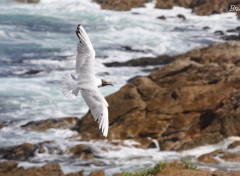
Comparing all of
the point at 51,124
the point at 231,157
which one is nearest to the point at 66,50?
the point at 51,124

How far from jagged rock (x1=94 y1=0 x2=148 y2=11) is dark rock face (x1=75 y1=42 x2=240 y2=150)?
34.1 meters

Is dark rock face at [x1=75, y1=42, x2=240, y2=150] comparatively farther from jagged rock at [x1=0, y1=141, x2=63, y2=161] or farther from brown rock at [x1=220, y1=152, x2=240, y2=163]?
brown rock at [x1=220, y1=152, x2=240, y2=163]

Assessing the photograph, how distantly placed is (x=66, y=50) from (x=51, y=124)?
16472 millimetres

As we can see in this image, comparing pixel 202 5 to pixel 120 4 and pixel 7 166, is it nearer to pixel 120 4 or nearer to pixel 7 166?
pixel 120 4

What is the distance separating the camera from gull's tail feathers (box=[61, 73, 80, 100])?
8570 millimetres

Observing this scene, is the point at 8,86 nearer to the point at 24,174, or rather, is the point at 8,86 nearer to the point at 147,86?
the point at 147,86

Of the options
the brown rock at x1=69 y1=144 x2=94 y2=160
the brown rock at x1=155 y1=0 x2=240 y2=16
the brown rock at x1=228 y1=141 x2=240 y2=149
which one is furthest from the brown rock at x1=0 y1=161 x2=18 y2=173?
the brown rock at x1=155 y1=0 x2=240 y2=16

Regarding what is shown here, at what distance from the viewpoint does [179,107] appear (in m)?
22.1

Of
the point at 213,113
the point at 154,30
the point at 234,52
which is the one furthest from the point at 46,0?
the point at 213,113

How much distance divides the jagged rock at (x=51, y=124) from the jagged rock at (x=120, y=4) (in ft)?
111

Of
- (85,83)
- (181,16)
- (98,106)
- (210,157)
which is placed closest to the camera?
(98,106)

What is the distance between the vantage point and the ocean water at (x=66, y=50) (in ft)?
71.6

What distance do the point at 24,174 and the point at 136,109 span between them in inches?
227

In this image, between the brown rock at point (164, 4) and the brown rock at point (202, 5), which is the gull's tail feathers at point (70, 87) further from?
the brown rock at point (164, 4)
